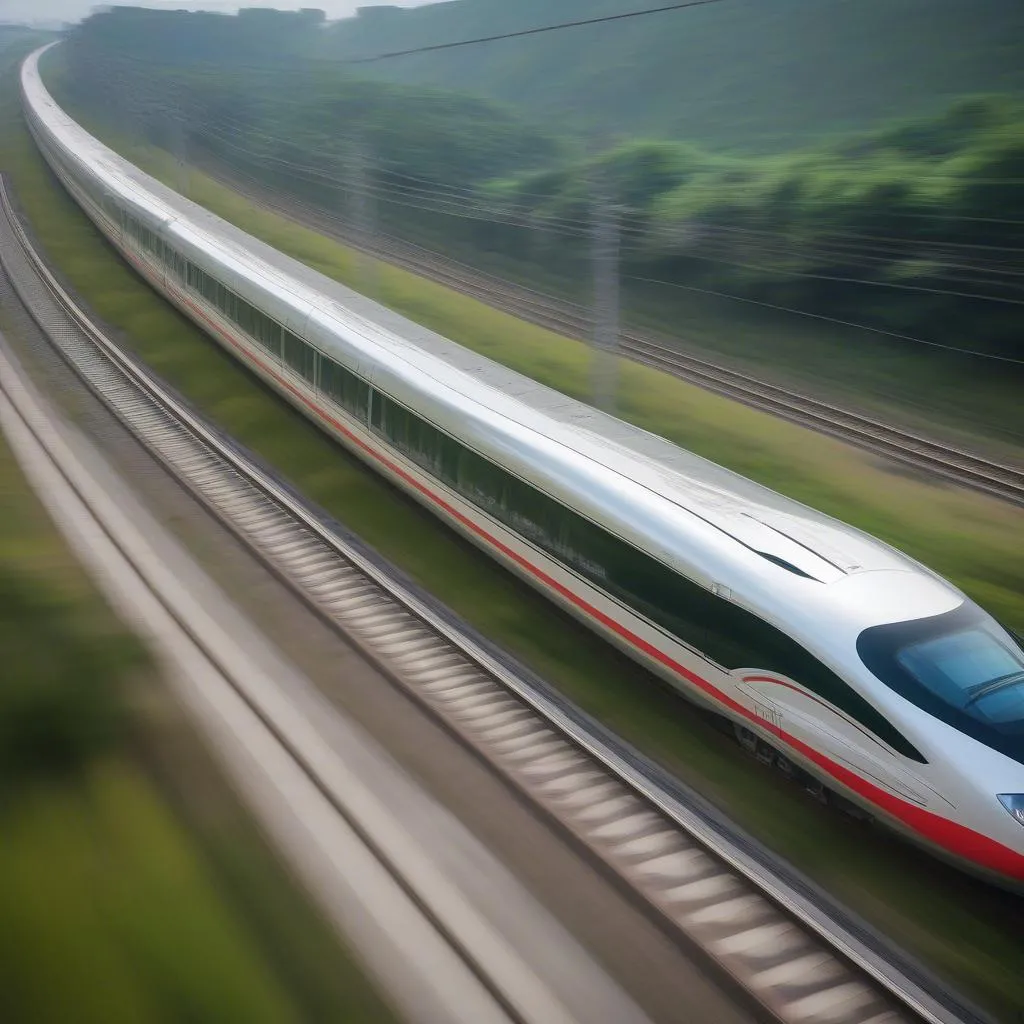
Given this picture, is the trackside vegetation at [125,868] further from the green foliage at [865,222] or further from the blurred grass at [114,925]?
the green foliage at [865,222]

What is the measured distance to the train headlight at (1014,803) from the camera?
716 cm

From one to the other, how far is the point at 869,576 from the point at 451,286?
25988 mm

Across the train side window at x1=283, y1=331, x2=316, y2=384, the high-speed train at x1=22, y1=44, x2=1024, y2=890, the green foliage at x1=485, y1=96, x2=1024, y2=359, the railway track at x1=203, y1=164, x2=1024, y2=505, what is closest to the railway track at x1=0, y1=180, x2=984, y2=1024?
the high-speed train at x1=22, y1=44, x2=1024, y2=890

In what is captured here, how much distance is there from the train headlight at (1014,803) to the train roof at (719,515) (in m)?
1.65

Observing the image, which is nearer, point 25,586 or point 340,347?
point 25,586

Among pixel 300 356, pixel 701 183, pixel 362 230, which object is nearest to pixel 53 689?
pixel 300 356

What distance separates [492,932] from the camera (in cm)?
739

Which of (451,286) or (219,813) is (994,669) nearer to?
(219,813)

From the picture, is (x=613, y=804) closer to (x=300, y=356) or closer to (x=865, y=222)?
(x=300, y=356)

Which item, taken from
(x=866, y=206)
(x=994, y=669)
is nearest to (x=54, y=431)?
(x=994, y=669)

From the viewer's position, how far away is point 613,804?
8938mm

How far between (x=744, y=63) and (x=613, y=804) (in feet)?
171

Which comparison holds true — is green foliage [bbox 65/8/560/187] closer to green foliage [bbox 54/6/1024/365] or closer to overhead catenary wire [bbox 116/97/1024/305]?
green foliage [bbox 54/6/1024/365]

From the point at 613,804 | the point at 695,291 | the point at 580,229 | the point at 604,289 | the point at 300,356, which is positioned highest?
the point at 604,289
